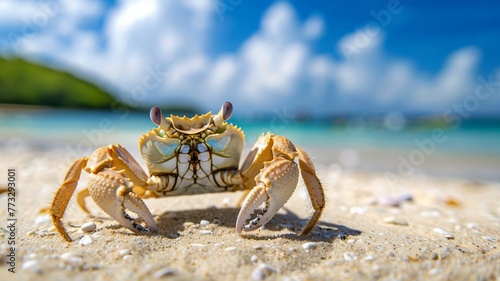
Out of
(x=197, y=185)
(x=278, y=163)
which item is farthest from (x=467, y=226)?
(x=197, y=185)

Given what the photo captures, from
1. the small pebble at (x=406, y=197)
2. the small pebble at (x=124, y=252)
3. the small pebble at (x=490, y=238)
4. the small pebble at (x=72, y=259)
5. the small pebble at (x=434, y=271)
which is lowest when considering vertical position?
the small pebble at (x=72, y=259)

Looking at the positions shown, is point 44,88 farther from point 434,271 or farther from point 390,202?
point 434,271

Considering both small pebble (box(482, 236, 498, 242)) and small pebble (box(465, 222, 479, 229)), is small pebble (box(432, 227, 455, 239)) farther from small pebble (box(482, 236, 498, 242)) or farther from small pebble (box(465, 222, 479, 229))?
small pebble (box(465, 222, 479, 229))

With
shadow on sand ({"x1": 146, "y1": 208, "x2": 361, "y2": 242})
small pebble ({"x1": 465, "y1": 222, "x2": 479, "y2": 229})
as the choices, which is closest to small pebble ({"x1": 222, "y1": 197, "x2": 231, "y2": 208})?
shadow on sand ({"x1": 146, "y1": 208, "x2": 361, "y2": 242})

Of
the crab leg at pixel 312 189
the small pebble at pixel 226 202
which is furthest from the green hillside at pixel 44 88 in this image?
the crab leg at pixel 312 189

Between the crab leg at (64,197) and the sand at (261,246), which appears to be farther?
the crab leg at (64,197)

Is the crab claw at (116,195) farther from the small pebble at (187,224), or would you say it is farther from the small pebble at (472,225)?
the small pebble at (472,225)
